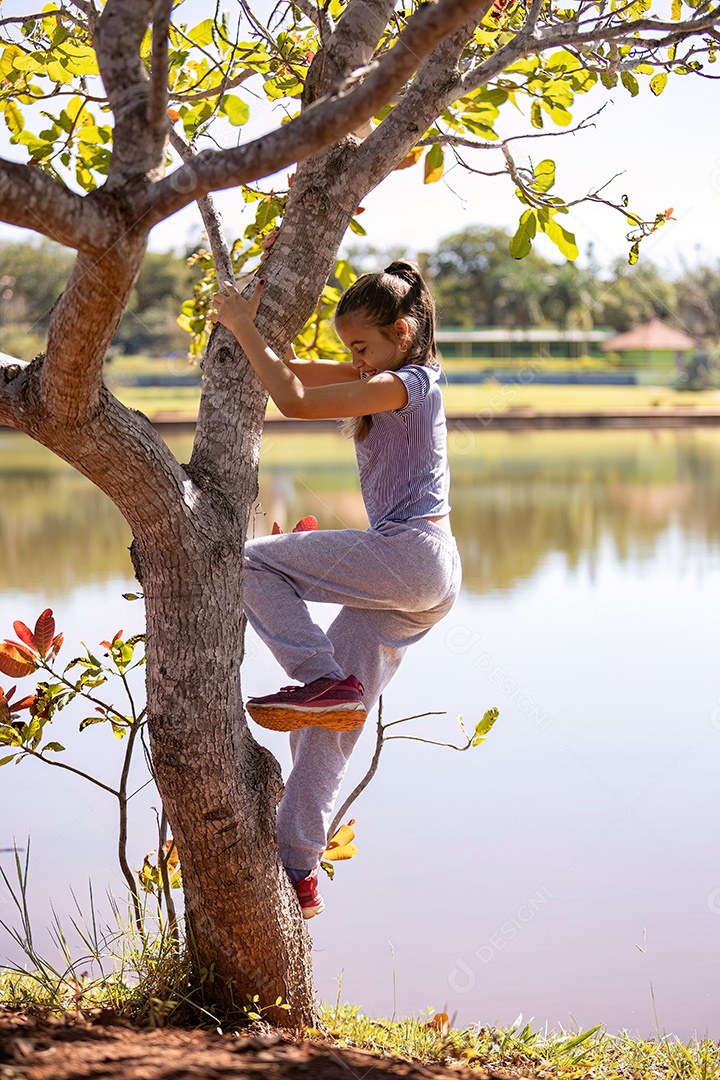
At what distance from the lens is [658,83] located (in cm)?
274

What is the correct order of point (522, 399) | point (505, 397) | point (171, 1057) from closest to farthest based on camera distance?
point (171, 1057), point (505, 397), point (522, 399)

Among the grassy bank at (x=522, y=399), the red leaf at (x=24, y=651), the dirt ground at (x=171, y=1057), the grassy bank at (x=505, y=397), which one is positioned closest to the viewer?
the dirt ground at (x=171, y=1057)

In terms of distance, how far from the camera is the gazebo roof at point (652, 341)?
39.1 meters

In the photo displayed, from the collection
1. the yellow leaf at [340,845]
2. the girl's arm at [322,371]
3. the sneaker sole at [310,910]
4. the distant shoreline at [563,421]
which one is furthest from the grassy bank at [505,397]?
the sneaker sole at [310,910]

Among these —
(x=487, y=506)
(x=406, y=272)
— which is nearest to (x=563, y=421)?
(x=487, y=506)

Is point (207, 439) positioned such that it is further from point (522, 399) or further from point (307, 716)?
point (522, 399)

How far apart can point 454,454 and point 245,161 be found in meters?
16.8

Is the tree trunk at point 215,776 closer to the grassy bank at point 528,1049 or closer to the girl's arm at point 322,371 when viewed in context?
the grassy bank at point 528,1049

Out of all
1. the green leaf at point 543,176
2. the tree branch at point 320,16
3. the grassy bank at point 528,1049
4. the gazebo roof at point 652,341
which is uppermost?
the gazebo roof at point 652,341

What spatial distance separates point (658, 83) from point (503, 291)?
44.9 metres

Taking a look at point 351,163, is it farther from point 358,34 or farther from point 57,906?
point 57,906

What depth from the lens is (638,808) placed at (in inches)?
152

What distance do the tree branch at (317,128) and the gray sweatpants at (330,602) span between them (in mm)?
748

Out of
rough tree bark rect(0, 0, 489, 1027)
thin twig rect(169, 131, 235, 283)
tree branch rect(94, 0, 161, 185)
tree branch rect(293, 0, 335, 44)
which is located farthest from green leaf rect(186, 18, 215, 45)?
tree branch rect(94, 0, 161, 185)
